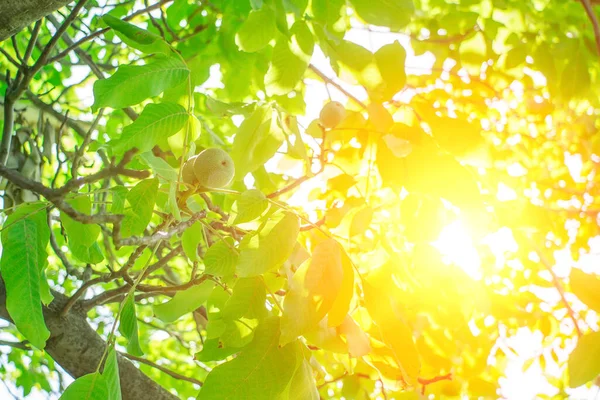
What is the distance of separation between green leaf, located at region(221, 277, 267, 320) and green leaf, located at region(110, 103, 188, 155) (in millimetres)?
430

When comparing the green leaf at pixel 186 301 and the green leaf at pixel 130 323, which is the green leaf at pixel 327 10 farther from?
the green leaf at pixel 130 323

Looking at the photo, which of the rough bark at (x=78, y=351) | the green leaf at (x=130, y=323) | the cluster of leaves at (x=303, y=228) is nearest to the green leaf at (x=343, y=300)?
the cluster of leaves at (x=303, y=228)

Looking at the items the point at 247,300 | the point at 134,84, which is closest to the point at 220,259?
the point at 247,300

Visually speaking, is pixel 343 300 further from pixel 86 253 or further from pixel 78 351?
pixel 78 351

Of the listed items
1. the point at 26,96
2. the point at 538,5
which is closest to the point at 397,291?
the point at 538,5

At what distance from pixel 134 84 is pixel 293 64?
0.57 metres

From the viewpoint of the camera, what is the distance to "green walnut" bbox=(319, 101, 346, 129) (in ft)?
5.05

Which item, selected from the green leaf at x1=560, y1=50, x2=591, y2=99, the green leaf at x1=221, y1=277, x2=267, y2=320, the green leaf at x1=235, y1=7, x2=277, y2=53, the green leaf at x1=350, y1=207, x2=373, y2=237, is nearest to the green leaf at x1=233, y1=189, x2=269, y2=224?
the green leaf at x1=221, y1=277, x2=267, y2=320

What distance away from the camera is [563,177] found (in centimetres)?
467

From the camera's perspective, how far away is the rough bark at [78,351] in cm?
172

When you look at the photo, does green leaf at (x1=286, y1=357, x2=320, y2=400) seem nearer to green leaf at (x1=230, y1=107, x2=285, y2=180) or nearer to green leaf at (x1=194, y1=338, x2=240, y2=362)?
green leaf at (x1=194, y1=338, x2=240, y2=362)

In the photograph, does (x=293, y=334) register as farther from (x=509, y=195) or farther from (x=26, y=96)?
(x=26, y=96)

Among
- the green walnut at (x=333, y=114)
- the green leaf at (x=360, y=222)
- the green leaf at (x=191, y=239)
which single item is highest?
the green walnut at (x=333, y=114)

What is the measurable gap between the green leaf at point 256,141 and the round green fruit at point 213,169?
0.06m
